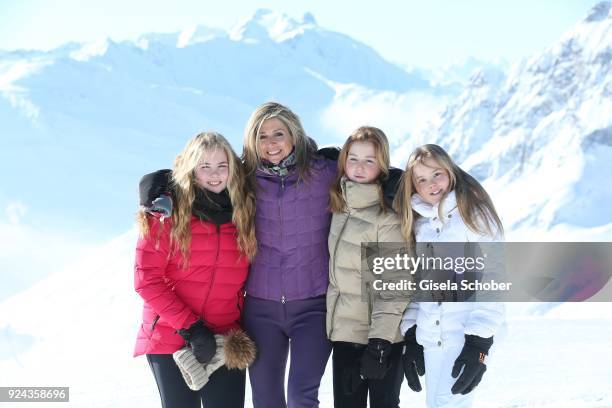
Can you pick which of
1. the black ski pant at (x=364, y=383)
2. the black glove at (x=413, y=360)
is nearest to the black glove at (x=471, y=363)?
the black glove at (x=413, y=360)

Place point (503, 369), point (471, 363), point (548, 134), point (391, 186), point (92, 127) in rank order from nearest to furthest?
point (471, 363) < point (391, 186) < point (503, 369) < point (548, 134) < point (92, 127)

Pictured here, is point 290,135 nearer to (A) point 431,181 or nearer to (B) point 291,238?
(B) point 291,238

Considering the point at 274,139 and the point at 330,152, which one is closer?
the point at 274,139

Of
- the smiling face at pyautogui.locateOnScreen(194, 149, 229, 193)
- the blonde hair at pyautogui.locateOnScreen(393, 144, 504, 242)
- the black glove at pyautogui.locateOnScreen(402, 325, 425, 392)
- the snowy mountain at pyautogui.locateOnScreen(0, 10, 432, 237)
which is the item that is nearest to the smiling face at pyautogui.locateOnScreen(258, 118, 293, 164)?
the smiling face at pyautogui.locateOnScreen(194, 149, 229, 193)

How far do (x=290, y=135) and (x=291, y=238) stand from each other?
674 millimetres

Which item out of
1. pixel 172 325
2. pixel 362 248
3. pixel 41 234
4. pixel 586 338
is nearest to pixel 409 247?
pixel 362 248

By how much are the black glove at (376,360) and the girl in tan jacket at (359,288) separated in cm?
2

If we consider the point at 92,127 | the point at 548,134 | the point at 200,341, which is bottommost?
the point at 200,341

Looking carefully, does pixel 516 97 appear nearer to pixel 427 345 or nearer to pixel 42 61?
pixel 42 61

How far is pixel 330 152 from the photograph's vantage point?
14.3 ft

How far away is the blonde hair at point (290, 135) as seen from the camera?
4117 mm

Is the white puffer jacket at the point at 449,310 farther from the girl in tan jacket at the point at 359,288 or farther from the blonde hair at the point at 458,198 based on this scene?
the girl in tan jacket at the point at 359,288

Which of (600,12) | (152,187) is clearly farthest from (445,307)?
(600,12)

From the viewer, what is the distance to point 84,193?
297 ft
